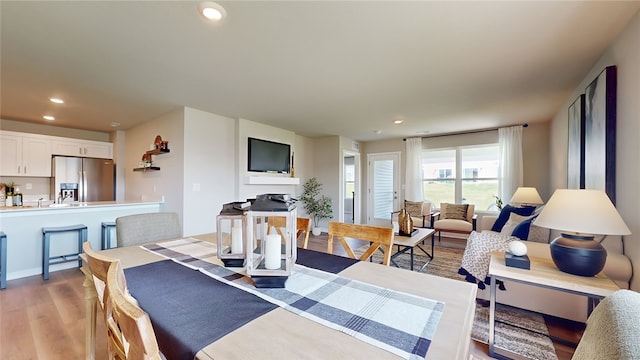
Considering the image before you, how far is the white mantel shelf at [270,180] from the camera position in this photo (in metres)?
4.48

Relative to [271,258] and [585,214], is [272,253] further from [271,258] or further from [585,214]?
[585,214]

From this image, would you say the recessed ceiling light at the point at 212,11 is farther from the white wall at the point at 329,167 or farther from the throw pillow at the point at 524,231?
the white wall at the point at 329,167

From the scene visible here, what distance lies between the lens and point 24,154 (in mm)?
4332

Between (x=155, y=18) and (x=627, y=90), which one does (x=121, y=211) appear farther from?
(x=627, y=90)

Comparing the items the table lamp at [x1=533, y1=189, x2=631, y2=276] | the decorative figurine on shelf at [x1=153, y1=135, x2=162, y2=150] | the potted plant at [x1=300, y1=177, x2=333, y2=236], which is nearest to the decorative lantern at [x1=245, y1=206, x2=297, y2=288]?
the table lamp at [x1=533, y1=189, x2=631, y2=276]

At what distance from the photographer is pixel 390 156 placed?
6582 mm

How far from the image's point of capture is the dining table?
65 centimetres

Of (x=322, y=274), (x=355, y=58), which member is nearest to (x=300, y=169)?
(x=355, y=58)

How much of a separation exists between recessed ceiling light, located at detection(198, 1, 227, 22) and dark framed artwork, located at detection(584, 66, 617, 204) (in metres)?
2.96

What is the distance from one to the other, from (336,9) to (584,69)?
2.69m

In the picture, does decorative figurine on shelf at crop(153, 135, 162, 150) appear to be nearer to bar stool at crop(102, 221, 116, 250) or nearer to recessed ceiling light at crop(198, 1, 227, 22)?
bar stool at crop(102, 221, 116, 250)

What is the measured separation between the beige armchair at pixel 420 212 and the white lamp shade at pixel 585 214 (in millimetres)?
3450

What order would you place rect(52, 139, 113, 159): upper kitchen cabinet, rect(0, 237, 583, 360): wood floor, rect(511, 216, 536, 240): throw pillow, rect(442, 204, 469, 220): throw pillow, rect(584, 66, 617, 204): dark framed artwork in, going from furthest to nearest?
rect(442, 204, 469, 220): throw pillow, rect(52, 139, 113, 159): upper kitchen cabinet, rect(511, 216, 536, 240): throw pillow, rect(584, 66, 617, 204): dark framed artwork, rect(0, 237, 583, 360): wood floor

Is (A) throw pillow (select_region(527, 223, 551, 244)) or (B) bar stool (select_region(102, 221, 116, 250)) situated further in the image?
(B) bar stool (select_region(102, 221, 116, 250))
